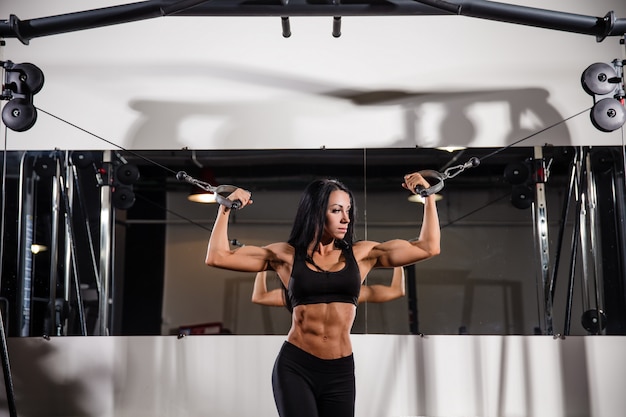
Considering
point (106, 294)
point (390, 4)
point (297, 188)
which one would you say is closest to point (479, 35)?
point (390, 4)

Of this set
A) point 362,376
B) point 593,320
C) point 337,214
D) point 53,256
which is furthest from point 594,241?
point 53,256

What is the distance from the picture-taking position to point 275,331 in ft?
14.0

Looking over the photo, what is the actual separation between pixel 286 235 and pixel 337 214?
1.05 metres

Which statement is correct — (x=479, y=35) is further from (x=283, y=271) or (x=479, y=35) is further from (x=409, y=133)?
(x=283, y=271)

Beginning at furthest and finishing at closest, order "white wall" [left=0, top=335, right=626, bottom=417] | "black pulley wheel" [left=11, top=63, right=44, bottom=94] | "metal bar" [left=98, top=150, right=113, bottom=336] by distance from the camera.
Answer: "metal bar" [left=98, top=150, right=113, bottom=336], "white wall" [left=0, top=335, right=626, bottom=417], "black pulley wheel" [left=11, top=63, right=44, bottom=94]

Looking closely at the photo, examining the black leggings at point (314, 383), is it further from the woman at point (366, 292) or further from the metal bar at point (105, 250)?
the metal bar at point (105, 250)

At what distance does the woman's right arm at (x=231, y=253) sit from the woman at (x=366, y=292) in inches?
21.5

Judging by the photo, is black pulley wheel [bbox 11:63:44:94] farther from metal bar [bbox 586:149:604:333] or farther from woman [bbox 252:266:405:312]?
metal bar [bbox 586:149:604:333]

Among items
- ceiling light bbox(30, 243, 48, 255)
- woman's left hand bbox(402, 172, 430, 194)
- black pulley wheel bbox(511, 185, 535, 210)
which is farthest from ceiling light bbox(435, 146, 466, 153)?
ceiling light bbox(30, 243, 48, 255)

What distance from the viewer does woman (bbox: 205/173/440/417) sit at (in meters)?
3.15

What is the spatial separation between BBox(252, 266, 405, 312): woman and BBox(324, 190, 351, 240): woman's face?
2.52 ft

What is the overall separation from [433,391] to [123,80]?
281 cm

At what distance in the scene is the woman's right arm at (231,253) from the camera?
10.9 feet

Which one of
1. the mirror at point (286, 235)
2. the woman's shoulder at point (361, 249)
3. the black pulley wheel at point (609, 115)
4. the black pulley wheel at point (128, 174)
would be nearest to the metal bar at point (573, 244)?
the mirror at point (286, 235)
